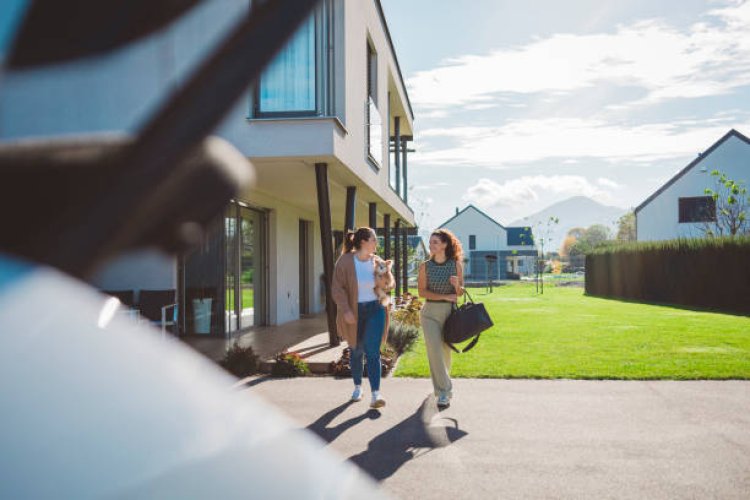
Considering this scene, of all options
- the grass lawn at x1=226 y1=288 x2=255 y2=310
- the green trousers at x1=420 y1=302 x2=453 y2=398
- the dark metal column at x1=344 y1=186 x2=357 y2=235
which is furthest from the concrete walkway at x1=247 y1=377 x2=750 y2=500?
the grass lawn at x1=226 y1=288 x2=255 y2=310

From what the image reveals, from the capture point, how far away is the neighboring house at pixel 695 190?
40406 mm

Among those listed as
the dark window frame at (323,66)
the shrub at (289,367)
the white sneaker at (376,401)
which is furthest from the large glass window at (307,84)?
the white sneaker at (376,401)

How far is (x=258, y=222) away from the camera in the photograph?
52.7ft

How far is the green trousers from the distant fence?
1919 centimetres

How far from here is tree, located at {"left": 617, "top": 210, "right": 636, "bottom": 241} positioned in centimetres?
10400

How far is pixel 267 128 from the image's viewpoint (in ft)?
32.9

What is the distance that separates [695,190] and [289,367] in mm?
38403

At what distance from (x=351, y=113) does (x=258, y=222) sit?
492 cm

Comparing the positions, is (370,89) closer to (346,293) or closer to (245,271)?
(245,271)

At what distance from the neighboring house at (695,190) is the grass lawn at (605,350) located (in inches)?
958

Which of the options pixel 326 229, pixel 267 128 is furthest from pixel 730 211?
pixel 267 128

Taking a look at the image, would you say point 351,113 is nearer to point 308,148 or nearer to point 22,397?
point 308,148

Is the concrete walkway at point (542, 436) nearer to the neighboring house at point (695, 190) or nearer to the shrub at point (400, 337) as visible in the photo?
the shrub at point (400, 337)

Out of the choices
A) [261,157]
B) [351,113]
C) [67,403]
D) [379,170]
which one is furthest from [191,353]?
[67,403]
